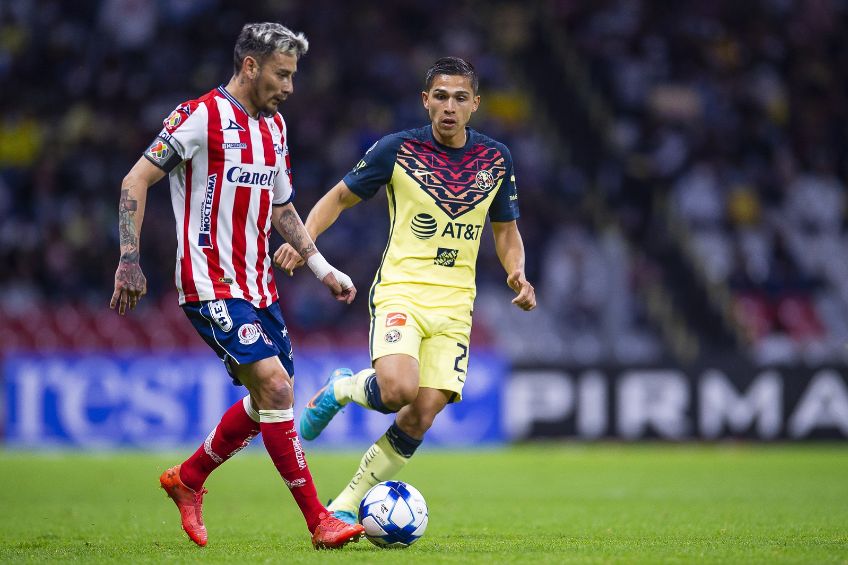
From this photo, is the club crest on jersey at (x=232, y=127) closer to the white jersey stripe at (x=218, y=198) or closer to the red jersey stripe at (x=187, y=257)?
the white jersey stripe at (x=218, y=198)

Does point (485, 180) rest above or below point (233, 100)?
below

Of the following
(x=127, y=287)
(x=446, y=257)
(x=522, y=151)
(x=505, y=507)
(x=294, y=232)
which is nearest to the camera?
(x=127, y=287)

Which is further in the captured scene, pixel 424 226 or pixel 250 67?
pixel 424 226

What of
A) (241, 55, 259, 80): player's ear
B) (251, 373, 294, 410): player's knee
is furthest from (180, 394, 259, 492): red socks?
(241, 55, 259, 80): player's ear

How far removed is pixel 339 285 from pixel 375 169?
0.91 m

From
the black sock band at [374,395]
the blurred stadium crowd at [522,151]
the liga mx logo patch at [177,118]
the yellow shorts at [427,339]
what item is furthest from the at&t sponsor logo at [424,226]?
the blurred stadium crowd at [522,151]

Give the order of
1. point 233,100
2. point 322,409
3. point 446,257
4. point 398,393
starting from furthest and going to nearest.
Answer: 1. point 322,409
2. point 446,257
3. point 398,393
4. point 233,100

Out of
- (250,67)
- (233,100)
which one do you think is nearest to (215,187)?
(233,100)

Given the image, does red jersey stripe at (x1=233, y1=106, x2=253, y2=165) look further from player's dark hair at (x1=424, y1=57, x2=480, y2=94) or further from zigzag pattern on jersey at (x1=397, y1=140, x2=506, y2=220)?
player's dark hair at (x1=424, y1=57, x2=480, y2=94)

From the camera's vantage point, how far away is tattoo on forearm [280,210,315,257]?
6.59m

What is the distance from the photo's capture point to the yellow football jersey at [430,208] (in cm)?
685

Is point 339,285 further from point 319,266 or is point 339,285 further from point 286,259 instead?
point 286,259

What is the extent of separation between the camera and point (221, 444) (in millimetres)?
6719

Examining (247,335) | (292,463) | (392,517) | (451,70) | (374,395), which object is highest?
(451,70)
